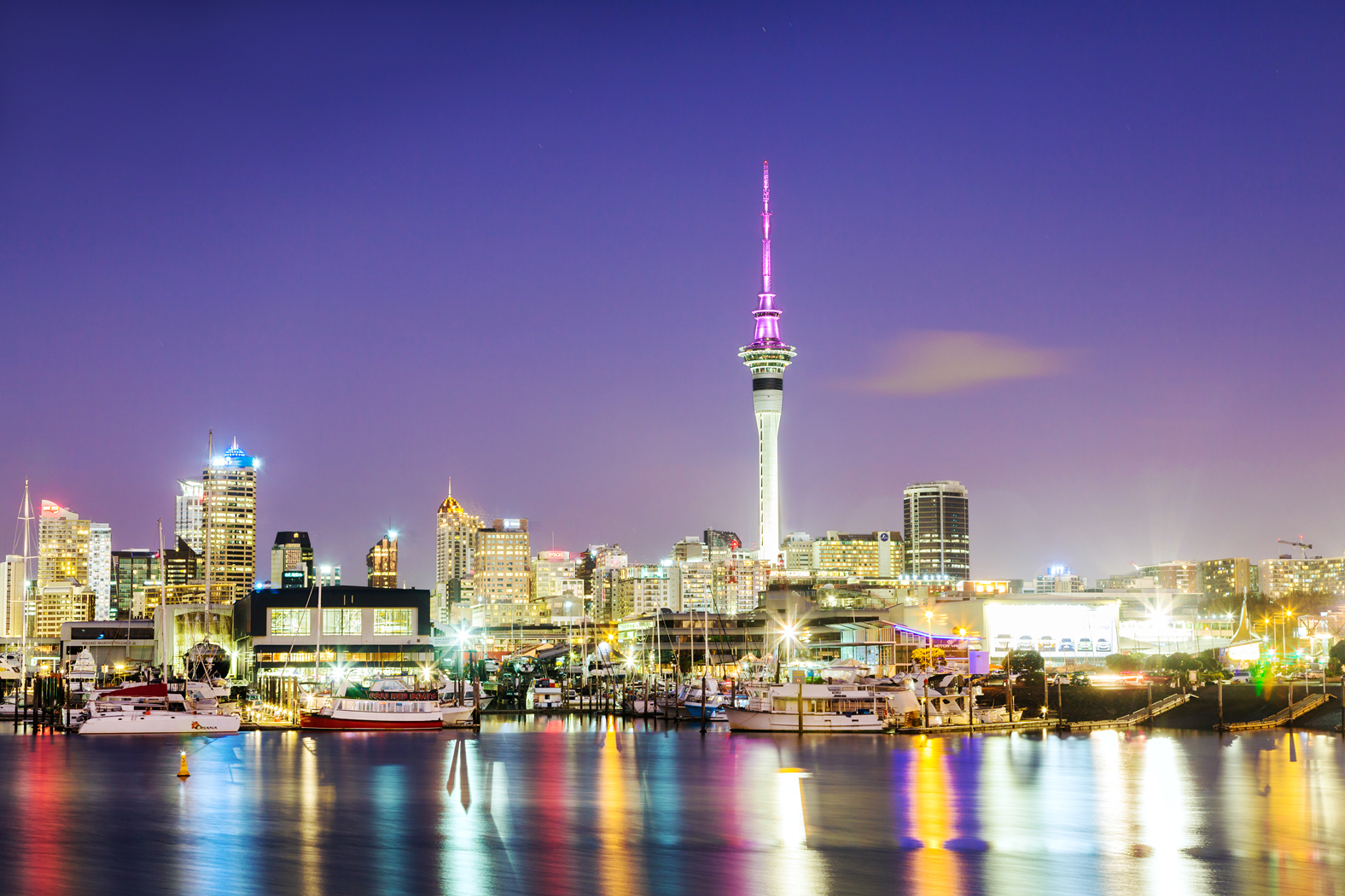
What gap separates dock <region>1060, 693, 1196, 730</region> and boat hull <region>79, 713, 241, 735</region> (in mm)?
67090

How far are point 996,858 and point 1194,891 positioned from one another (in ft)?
28.2

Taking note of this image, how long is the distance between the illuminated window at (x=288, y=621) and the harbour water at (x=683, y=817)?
6994 centimetres

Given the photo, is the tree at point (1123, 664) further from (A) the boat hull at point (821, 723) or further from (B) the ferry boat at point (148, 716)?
(B) the ferry boat at point (148, 716)

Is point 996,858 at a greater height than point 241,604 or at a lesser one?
lesser

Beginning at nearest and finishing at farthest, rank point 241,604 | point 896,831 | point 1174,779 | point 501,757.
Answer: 1. point 896,831
2. point 1174,779
3. point 501,757
4. point 241,604

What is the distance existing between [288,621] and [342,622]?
6531mm

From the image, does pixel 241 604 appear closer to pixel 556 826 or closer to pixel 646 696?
pixel 646 696

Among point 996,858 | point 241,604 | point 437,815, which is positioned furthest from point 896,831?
point 241,604

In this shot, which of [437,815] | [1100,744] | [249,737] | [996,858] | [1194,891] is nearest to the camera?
[1194,891]

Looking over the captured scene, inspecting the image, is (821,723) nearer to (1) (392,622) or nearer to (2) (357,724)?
(2) (357,724)

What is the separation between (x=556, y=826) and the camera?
218ft

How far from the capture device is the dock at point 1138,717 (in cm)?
12088

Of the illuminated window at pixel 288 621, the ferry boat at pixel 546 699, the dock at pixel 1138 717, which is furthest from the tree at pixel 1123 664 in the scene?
the illuminated window at pixel 288 621

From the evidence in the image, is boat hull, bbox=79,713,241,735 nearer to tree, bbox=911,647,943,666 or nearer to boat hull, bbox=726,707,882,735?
boat hull, bbox=726,707,882,735
